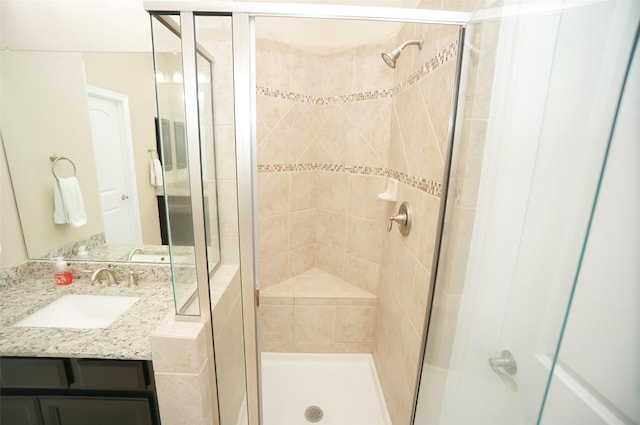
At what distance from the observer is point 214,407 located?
99 centimetres

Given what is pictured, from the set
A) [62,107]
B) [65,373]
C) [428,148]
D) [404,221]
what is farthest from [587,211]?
[62,107]

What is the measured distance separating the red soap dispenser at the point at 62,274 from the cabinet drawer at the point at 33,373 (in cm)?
45

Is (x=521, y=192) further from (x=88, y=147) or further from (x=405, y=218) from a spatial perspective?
(x=88, y=147)

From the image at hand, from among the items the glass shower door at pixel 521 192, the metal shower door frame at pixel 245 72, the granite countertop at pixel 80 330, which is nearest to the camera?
the glass shower door at pixel 521 192

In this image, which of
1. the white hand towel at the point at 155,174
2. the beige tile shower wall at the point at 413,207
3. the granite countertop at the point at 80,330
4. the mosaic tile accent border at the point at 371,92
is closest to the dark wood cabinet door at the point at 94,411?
the granite countertop at the point at 80,330

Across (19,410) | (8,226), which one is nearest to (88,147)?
(8,226)

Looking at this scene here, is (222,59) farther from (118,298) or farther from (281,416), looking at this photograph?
(281,416)

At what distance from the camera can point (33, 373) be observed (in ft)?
2.93

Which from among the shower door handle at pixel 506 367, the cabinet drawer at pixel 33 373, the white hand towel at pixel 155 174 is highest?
the white hand towel at pixel 155 174

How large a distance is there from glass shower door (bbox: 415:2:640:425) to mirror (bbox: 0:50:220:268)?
3.17 feet

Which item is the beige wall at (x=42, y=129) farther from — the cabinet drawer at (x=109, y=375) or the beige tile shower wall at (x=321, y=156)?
the beige tile shower wall at (x=321, y=156)

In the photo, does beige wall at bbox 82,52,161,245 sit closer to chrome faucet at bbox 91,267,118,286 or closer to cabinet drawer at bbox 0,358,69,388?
chrome faucet at bbox 91,267,118,286

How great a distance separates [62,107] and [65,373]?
114 cm

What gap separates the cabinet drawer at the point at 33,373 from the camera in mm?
882
